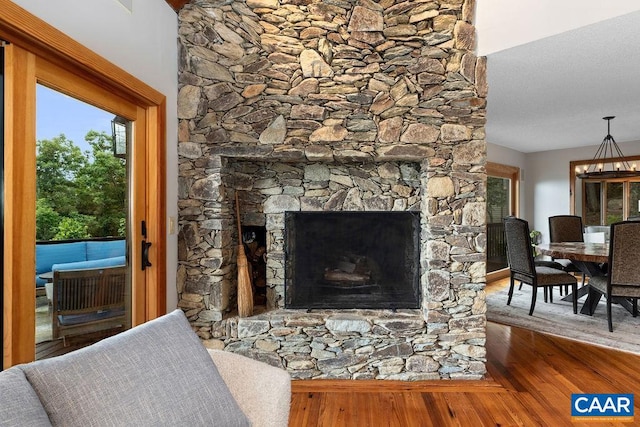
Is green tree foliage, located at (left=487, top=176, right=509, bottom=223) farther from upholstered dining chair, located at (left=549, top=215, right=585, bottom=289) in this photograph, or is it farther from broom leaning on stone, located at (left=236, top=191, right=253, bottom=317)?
broom leaning on stone, located at (left=236, top=191, right=253, bottom=317)

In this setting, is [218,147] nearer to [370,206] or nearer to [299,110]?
[299,110]

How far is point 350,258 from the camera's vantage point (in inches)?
111

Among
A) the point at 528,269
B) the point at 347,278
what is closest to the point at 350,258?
the point at 347,278

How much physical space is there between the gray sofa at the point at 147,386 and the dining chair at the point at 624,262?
3536 millimetres

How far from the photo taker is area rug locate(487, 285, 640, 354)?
320 centimetres

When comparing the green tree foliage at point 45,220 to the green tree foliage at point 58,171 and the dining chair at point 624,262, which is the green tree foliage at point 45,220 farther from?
the dining chair at point 624,262

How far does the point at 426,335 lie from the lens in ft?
8.20

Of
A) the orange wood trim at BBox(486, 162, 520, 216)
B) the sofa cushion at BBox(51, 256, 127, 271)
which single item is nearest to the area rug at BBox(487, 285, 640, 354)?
the orange wood trim at BBox(486, 162, 520, 216)

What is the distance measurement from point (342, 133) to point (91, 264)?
173 cm

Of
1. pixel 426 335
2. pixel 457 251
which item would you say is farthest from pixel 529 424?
pixel 457 251

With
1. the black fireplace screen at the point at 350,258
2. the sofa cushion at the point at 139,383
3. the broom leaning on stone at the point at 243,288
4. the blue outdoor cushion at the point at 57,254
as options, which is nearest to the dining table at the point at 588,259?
the black fireplace screen at the point at 350,258

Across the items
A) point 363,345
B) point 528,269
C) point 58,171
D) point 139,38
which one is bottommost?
point 363,345

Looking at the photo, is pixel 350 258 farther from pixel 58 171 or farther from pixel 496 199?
pixel 496 199

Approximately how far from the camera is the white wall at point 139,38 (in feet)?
5.02
